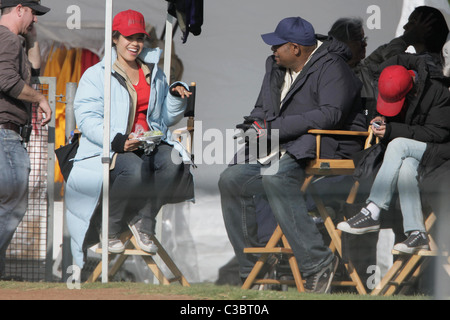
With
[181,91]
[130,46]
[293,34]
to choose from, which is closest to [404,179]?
[293,34]

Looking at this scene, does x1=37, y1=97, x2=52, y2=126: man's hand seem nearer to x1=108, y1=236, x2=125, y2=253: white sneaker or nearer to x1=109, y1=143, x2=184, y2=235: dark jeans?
x1=109, y1=143, x2=184, y2=235: dark jeans

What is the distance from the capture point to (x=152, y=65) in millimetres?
5316

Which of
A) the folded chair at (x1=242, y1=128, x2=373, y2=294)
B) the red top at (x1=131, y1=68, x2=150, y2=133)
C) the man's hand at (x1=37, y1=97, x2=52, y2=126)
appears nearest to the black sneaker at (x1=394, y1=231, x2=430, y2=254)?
the folded chair at (x1=242, y1=128, x2=373, y2=294)

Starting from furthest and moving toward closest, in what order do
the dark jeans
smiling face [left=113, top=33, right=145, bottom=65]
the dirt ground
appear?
smiling face [left=113, top=33, right=145, bottom=65]
the dark jeans
the dirt ground

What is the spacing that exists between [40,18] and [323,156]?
2.46m

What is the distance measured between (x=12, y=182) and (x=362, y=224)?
1.93 metres

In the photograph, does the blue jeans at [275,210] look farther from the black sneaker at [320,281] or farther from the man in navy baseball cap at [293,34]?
the man in navy baseball cap at [293,34]

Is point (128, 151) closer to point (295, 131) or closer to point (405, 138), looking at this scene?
point (295, 131)

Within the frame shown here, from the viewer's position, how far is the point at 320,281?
4.86 m

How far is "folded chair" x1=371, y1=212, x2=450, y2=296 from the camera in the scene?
4.80 meters

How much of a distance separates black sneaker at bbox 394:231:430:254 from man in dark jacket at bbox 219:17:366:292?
0.39 m
